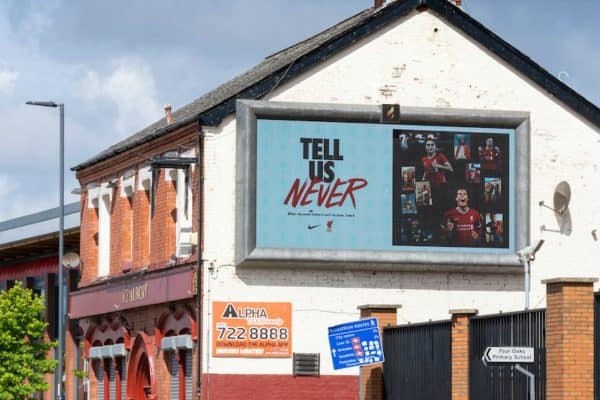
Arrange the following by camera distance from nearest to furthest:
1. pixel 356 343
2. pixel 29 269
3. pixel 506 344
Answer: pixel 506 344
pixel 356 343
pixel 29 269

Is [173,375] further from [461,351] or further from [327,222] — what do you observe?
[461,351]

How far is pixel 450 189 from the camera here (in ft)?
161

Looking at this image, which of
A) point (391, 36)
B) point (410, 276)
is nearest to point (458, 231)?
point (410, 276)

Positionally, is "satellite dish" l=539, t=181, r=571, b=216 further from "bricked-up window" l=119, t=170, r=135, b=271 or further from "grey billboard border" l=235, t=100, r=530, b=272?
"bricked-up window" l=119, t=170, r=135, b=271

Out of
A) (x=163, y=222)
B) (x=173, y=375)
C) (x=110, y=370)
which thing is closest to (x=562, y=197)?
(x=163, y=222)

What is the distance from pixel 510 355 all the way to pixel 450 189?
17.6 metres

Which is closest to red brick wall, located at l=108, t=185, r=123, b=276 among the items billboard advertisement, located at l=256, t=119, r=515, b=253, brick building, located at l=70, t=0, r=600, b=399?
brick building, located at l=70, t=0, r=600, b=399

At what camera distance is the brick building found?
47.4 meters

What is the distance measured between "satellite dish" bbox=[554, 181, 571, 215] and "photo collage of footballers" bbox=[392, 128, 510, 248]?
135 cm

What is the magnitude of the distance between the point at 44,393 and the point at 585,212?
2828 centimetres

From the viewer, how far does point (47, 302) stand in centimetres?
7181

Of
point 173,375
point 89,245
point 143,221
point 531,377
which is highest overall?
point 143,221

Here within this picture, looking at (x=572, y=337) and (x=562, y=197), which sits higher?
(x=562, y=197)

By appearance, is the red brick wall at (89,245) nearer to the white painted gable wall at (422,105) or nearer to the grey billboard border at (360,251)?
the white painted gable wall at (422,105)
